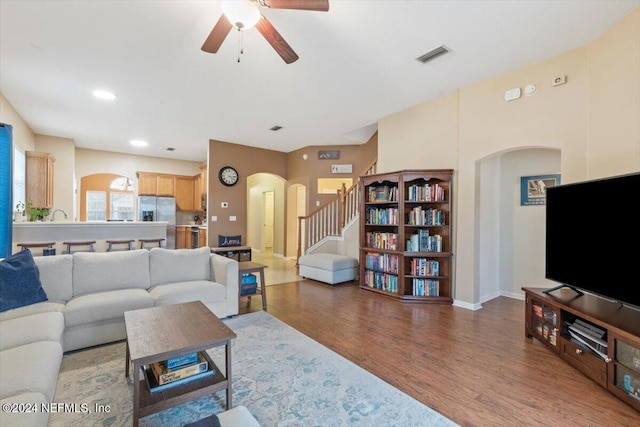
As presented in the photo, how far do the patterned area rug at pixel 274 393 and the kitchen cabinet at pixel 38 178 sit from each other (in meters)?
4.47

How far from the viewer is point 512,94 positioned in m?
3.55

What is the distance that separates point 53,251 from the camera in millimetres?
4668

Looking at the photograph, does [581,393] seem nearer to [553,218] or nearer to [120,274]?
[553,218]

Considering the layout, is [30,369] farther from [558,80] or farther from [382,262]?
[558,80]

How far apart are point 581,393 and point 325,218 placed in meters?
5.04

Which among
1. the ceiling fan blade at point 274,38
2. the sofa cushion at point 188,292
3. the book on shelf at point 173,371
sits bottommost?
the book on shelf at point 173,371

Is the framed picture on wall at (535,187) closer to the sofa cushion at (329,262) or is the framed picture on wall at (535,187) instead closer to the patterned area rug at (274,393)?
the sofa cushion at (329,262)

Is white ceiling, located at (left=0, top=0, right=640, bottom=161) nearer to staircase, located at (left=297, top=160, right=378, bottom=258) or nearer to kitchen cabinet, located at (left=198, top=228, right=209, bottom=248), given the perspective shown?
staircase, located at (left=297, top=160, right=378, bottom=258)

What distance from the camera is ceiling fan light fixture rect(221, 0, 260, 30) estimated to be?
6.56 ft

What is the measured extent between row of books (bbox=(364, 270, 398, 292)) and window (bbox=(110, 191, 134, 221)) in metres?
8.81

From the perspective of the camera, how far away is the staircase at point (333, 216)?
240 inches

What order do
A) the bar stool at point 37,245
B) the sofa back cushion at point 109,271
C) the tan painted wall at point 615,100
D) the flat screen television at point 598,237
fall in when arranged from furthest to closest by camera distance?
the bar stool at point 37,245 < the sofa back cushion at point 109,271 < the tan painted wall at point 615,100 < the flat screen television at point 598,237

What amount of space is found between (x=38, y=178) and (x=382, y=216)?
21.1 feet

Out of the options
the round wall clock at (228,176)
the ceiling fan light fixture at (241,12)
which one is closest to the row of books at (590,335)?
the ceiling fan light fixture at (241,12)
